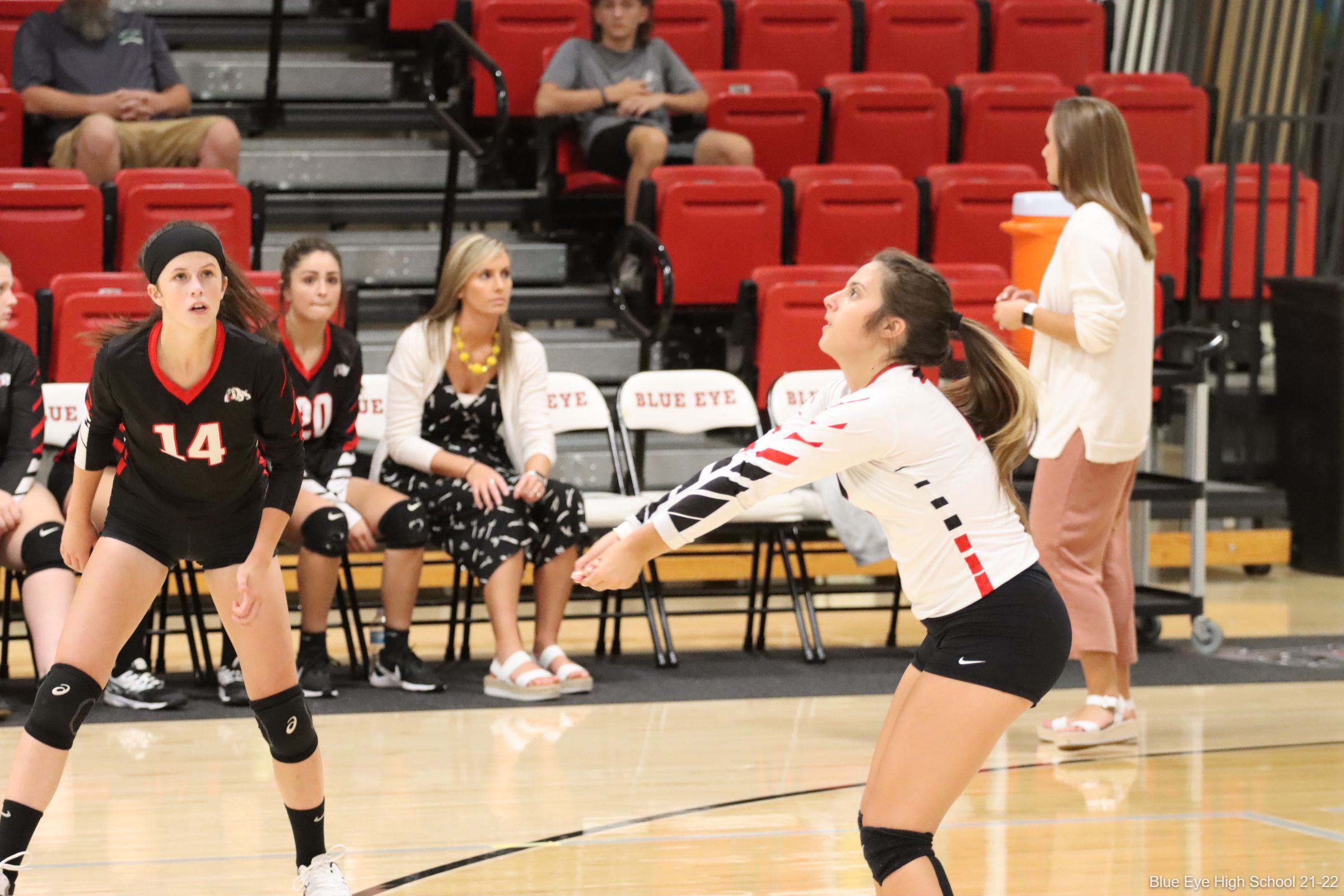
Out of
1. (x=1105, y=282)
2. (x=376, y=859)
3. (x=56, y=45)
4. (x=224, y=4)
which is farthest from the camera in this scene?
(x=224, y=4)

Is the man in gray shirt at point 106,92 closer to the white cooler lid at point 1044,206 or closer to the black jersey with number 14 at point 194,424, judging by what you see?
the white cooler lid at point 1044,206

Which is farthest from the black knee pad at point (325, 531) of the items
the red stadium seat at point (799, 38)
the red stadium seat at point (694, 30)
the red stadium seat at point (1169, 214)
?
the red stadium seat at point (799, 38)

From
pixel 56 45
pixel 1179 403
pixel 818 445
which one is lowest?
pixel 1179 403

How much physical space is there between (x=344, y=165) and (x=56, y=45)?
54.9 inches

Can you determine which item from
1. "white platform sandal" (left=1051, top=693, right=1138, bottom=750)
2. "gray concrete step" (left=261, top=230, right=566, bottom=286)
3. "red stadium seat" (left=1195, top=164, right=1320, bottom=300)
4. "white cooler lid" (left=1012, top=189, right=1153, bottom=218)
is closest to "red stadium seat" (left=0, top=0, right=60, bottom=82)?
"gray concrete step" (left=261, top=230, right=566, bottom=286)

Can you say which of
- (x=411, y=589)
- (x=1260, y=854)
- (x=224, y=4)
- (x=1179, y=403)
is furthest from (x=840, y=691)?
(x=224, y=4)

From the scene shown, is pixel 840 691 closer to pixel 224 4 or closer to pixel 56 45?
pixel 56 45

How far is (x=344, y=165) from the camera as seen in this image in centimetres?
798

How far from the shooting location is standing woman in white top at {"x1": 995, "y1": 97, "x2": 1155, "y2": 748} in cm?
457

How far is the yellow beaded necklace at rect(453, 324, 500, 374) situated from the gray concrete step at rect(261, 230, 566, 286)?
1925 millimetres

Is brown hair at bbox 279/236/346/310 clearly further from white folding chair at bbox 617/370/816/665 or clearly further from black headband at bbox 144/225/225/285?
black headband at bbox 144/225/225/285

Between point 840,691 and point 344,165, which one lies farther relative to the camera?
point 344,165

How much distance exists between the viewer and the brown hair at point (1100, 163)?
4512 mm

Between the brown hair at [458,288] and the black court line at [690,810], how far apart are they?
201 centimetres
